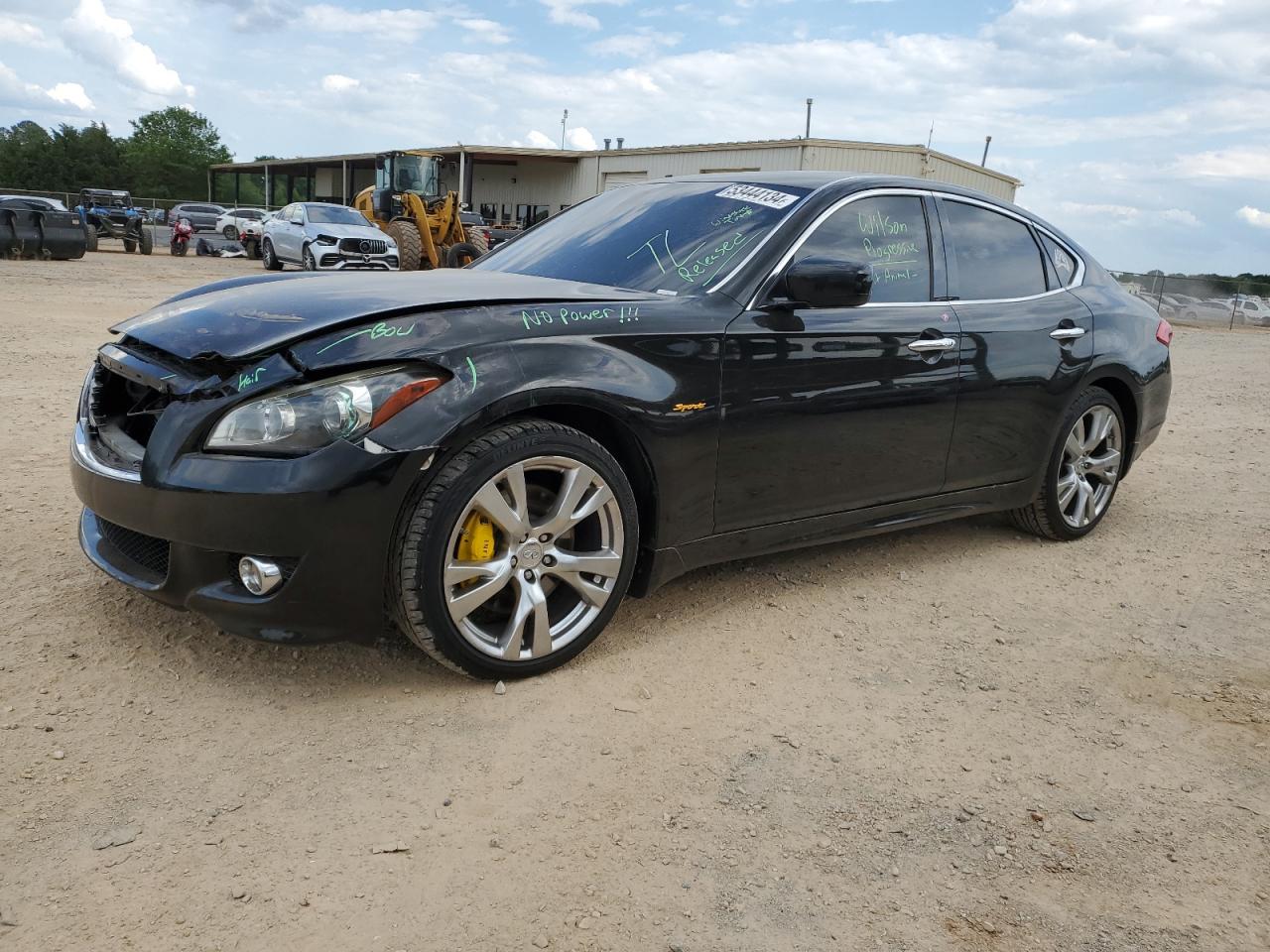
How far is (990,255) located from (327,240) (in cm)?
1960

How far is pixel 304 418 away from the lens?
8.98ft

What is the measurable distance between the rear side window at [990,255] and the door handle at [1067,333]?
0.20m

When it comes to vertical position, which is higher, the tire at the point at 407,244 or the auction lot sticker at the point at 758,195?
the auction lot sticker at the point at 758,195

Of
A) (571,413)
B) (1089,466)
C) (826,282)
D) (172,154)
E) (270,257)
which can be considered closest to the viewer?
(571,413)

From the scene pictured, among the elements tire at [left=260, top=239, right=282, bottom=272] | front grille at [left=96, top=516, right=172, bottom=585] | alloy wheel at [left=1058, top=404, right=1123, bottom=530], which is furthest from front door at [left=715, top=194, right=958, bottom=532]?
tire at [left=260, top=239, right=282, bottom=272]

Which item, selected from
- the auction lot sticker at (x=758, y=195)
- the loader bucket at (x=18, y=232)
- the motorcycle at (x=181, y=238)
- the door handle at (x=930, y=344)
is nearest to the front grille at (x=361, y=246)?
the loader bucket at (x=18, y=232)

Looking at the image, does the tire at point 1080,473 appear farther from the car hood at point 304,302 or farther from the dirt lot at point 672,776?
the car hood at point 304,302

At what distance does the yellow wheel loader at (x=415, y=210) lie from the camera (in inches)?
843

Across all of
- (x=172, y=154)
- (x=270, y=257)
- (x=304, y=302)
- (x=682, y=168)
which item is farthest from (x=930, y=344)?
(x=172, y=154)

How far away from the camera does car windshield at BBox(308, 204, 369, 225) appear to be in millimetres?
22562

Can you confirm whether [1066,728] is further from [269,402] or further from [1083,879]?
[269,402]

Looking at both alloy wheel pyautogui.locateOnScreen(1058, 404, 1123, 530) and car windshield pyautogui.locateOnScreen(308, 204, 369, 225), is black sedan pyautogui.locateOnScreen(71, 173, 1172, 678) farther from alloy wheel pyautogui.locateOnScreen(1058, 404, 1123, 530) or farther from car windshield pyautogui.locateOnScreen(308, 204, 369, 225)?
car windshield pyautogui.locateOnScreen(308, 204, 369, 225)

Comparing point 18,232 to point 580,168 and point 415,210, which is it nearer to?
point 415,210

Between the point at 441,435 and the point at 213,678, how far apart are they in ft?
3.44
